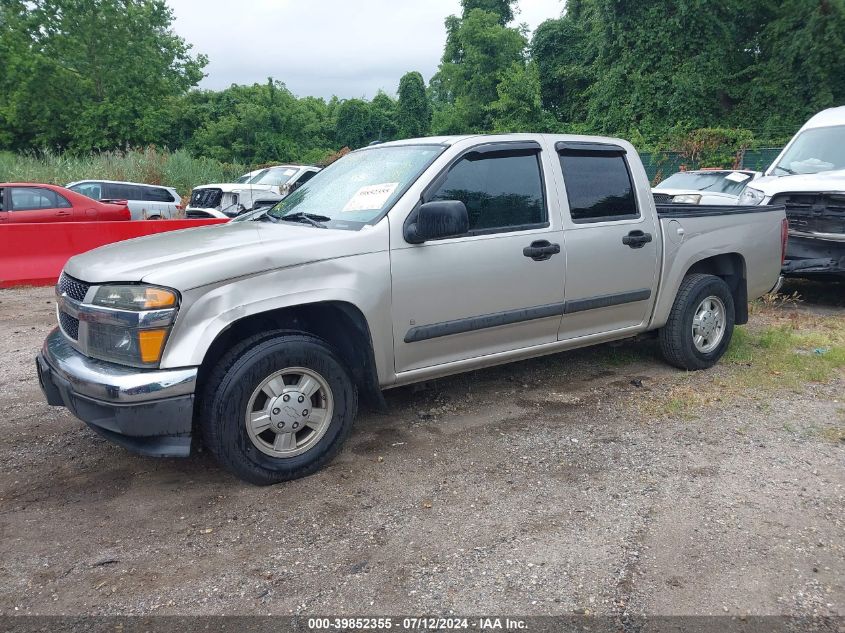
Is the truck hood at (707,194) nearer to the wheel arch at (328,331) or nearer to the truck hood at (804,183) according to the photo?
the truck hood at (804,183)

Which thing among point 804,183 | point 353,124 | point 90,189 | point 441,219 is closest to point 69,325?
point 441,219

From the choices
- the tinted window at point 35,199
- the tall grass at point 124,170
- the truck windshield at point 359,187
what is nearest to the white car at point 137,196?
the tinted window at point 35,199

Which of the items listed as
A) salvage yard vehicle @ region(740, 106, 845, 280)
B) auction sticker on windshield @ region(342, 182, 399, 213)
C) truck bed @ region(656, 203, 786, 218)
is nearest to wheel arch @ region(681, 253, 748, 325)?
truck bed @ region(656, 203, 786, 218)

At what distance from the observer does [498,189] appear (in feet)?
14.0

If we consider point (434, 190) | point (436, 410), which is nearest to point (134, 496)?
point (436, 410)

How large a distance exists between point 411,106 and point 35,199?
3690 centimetres

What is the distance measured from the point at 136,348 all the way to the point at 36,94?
3833 centimetres

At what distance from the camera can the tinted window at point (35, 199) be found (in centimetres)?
1077

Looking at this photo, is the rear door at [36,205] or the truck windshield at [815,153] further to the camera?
the rear door at [36,205]

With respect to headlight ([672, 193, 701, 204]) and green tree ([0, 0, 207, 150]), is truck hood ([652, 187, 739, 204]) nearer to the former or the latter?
headlight ([672, 193, 701, 204])

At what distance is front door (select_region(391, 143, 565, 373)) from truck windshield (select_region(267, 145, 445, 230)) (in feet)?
0.72

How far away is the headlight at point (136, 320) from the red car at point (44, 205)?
29.4ft

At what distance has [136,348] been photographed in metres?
3.14

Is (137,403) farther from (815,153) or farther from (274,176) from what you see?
(274,176)
